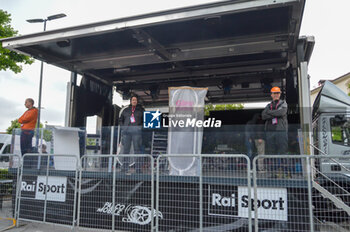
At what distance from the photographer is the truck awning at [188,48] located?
5238 mm

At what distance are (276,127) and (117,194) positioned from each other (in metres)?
3.15

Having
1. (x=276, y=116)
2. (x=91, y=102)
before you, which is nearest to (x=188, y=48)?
(x=276, y=116)

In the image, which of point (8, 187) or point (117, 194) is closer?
point (117, 194)

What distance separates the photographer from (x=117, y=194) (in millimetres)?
5430

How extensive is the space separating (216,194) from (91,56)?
15.9 ft

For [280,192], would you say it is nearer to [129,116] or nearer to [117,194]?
[117,194]

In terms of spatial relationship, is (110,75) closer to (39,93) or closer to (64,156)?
(64,156)

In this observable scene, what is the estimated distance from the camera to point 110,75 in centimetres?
918

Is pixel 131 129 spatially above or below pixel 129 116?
below

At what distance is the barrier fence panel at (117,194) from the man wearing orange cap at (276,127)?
6.79ft

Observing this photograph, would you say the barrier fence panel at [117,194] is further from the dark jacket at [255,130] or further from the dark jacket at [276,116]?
the dark jacket at [276,116]

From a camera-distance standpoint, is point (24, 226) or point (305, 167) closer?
point (305, 167)

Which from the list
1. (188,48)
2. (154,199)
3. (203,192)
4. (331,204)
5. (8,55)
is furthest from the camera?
(8,55)

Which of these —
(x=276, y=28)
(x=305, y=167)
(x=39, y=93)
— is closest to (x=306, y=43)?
(x=276, y=28)
